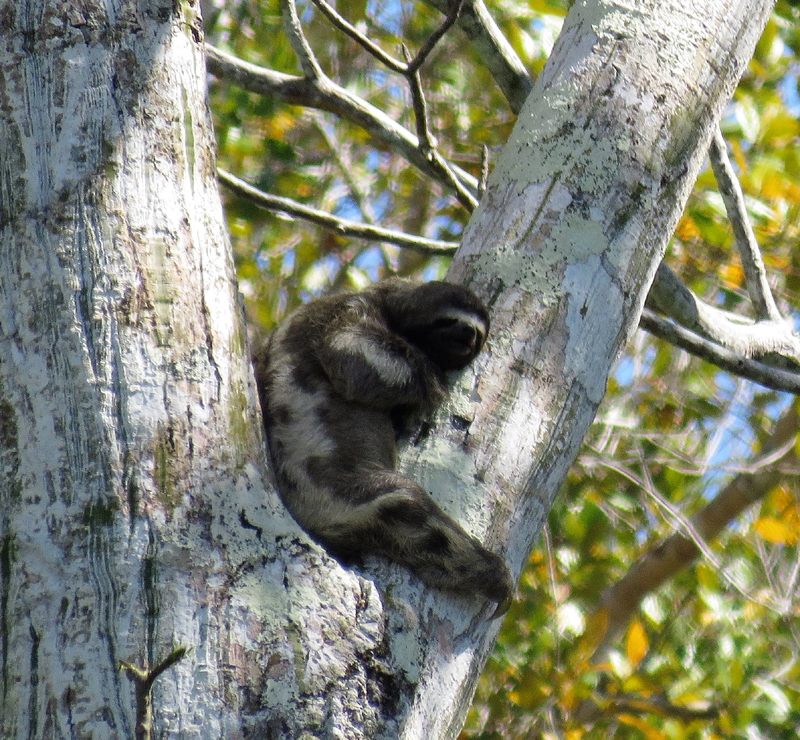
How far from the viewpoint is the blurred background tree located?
19.2 feet

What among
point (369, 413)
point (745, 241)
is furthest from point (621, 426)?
point (369, 413)

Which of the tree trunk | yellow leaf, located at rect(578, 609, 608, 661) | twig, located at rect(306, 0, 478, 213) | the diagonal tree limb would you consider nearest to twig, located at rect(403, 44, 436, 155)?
twig, located at rect(306, 0, 478, 213)

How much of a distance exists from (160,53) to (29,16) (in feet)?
1.04

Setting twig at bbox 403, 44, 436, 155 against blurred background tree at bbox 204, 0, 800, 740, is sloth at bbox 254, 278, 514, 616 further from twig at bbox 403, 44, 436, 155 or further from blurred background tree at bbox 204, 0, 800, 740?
blurred background tree at bbox 204, 0, 800, 740

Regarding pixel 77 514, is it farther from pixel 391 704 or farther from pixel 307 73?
pixel 307 73

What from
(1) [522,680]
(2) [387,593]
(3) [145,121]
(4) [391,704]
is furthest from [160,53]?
(1) [522,680]

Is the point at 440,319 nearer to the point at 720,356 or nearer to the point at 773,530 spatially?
the point at 720,356

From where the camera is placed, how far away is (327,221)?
442cm

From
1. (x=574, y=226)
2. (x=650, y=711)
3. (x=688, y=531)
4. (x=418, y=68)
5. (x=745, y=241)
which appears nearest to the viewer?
(x=574, y=226)

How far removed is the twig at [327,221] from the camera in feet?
14.2

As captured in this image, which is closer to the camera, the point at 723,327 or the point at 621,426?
the point at 723,327

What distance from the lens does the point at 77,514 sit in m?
1.90

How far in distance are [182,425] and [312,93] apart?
2594 mm

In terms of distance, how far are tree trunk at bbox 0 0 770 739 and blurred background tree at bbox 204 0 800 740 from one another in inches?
94.1
